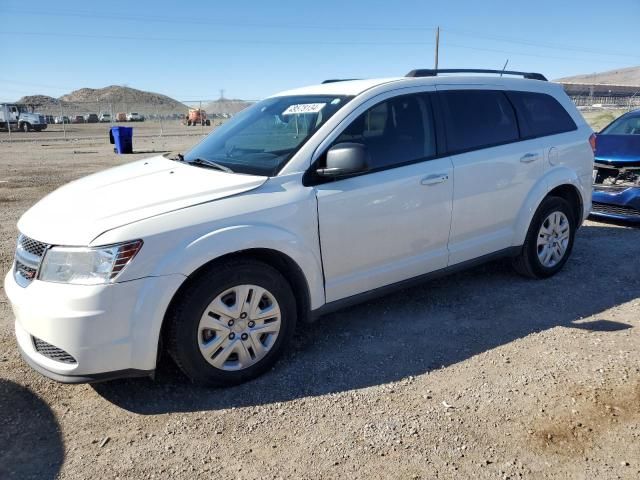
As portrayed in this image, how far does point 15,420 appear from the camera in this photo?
2.87 metres

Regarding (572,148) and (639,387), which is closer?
(639,387)

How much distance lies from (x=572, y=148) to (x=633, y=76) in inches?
7290

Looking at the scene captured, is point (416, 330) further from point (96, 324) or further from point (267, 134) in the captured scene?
point (96, 324)

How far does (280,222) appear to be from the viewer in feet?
10.2

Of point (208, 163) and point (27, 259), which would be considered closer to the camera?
point (27, 259)

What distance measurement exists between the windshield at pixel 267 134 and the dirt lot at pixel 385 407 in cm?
136

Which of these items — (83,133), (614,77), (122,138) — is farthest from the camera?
(614,77)

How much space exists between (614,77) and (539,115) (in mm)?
190316

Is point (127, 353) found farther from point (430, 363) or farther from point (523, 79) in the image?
point (523, 79)

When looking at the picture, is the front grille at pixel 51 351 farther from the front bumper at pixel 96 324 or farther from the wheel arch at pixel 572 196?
the wheel arch at pixel 572 196

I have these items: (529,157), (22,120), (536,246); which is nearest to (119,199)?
(529,157)

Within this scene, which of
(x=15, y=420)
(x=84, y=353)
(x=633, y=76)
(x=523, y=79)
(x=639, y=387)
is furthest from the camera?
(x=633, y=76)

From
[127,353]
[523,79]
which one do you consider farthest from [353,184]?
[523,79]

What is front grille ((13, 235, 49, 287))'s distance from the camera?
2.82m
